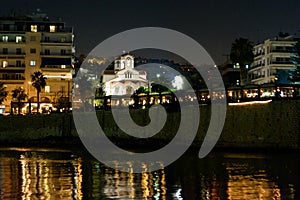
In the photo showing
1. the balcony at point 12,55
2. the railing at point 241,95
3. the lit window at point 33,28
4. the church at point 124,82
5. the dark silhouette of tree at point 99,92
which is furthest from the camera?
the church at point 124,82

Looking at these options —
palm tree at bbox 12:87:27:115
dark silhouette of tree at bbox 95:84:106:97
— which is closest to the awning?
palm tree at bbox 12:87:27:115

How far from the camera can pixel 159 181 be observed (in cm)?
3478

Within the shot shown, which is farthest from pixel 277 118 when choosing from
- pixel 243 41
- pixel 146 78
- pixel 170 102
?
pixel 146 78

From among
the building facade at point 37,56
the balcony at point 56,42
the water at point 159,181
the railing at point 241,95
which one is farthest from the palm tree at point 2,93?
the water at point 159,181

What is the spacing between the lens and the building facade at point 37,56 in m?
131

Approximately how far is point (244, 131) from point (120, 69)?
436ft

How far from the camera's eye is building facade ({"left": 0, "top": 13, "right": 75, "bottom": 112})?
13100 centimetres

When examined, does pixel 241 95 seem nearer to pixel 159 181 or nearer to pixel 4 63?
pixel 159 181

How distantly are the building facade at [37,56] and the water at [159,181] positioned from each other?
83834 millimetres

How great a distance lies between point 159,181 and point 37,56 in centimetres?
10144

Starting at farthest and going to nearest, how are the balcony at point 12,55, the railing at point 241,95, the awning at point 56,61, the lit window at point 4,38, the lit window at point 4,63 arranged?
the lit window at point 4,38
the awning at point 56,61
the balcony at point 12,55
the lit window at point 4,63
the railing at point 241,95

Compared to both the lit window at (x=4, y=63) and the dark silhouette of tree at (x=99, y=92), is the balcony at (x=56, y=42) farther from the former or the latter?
the dark silhouette of tree at (x=99, y=92)

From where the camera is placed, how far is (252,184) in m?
33.3

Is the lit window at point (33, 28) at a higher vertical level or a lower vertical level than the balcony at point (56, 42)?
higher
